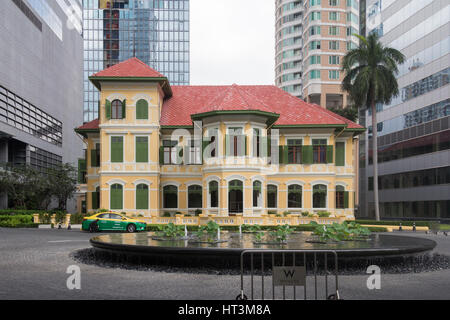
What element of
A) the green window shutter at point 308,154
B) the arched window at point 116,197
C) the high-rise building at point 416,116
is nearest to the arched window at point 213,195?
the arched window at point 116,197

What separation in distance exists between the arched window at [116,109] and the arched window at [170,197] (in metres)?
6.93

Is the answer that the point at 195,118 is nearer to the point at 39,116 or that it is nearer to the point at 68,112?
the point at 39,116

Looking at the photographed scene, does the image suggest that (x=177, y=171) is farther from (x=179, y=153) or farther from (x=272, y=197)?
(x=272, y=197)

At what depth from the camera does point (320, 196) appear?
39031mm

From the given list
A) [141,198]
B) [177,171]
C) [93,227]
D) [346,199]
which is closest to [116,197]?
[141,198]

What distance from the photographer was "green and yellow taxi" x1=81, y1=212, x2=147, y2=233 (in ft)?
98.0

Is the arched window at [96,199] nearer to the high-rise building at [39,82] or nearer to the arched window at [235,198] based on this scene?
the arched window at [235,198]

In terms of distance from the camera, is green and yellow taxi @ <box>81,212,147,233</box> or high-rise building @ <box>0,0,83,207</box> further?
high-rise building @ <box>0,0,83,207</box>

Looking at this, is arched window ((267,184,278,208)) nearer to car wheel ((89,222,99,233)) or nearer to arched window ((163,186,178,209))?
arched window ((163,186,178,209))

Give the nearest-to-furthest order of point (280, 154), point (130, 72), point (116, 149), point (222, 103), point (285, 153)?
point (222, 103) < point (116, 149) < point (130, 72) < point (285, 153) < point (280, 154)

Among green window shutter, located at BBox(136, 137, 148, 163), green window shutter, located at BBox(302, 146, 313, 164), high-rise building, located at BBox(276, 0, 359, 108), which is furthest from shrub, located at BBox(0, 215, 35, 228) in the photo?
high-rise building, located at BBox(276, 0, 359, 108)

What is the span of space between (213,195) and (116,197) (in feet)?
24.5

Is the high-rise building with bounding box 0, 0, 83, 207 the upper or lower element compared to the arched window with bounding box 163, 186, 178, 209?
upper

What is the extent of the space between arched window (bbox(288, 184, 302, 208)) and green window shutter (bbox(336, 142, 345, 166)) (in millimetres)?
4472
